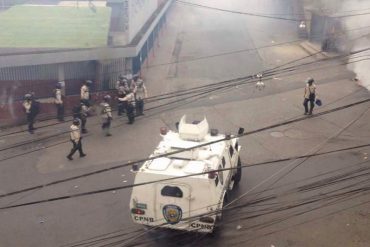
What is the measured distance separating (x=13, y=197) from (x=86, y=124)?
217 inches

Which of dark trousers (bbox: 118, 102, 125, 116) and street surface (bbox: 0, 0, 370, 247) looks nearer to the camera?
street surface (bbox: 0, 0, 370, 247)

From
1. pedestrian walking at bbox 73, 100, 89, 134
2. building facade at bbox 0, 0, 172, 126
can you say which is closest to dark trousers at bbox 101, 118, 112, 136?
pedestrian walking at bbox 73, 100, 89, 134

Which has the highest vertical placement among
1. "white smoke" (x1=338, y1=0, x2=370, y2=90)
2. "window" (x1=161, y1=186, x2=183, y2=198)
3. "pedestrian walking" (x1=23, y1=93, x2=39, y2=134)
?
"white smoke" (x1=338, y1=0, x2=370, y2=90)

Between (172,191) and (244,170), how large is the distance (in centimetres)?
435

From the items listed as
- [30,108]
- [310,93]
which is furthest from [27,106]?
[310,93]

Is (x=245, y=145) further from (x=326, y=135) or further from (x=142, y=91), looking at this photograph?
(x=142, y=91)

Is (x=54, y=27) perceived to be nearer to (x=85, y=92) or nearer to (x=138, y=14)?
(x=138, y=14)

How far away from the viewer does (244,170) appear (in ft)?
43.6

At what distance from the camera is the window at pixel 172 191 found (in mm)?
9328

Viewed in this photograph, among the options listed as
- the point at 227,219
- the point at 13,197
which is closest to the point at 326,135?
the point at 227,219

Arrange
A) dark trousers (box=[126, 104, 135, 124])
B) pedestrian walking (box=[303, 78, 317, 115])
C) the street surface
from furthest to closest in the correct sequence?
pedestrian walking (box=[303, 78, 317, 115])
dark trousers (box=[126, 104, 135, 124])
the street surface

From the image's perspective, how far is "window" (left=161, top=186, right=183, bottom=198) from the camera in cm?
933

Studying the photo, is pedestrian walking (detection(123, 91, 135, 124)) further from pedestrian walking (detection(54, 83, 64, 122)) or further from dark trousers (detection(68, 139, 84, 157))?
dark trousers (detection(68, 139, 84, 157))

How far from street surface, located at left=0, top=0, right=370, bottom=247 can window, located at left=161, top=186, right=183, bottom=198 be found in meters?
1.10
